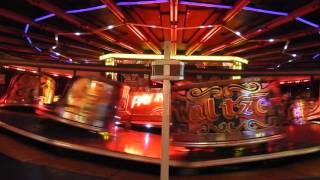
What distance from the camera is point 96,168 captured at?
195 inches

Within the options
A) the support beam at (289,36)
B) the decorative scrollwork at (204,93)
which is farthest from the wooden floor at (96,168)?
the support beam at (289,36)

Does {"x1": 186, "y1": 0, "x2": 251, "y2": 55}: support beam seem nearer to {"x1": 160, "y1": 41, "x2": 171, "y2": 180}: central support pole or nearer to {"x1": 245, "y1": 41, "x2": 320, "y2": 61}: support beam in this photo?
{"x1": 245, "y1": 41, "x2": 320, "y2": 61}: support beam

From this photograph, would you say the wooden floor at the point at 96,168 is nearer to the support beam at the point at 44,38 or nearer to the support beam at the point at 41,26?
the support beam at the point at 41,26

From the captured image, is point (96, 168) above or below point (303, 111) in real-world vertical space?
below

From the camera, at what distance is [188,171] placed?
16.4ft

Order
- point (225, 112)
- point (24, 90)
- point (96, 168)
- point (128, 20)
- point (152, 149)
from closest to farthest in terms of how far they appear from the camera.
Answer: point (96, 168)
point (225, 112)
point (152, 149)
point (24, 90)
point (128, 20)

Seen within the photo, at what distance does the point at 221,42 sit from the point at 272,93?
31.3ft

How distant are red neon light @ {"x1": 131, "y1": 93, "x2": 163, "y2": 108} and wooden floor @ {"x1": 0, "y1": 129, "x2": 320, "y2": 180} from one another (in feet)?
18.8

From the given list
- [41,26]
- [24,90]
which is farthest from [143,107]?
[24,90]

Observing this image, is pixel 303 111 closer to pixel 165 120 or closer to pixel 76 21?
pixel 76 21

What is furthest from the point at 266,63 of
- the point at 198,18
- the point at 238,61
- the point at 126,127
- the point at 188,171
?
the point at 188,171

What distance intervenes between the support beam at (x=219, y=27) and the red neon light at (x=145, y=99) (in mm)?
2731

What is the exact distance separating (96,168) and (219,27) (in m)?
7.56

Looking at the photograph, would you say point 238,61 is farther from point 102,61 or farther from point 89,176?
point 89,176
